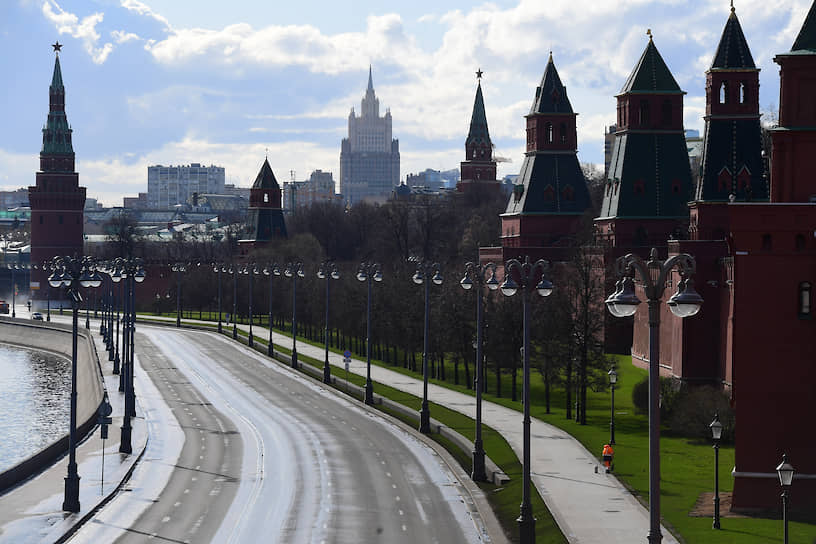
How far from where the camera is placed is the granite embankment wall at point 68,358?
50000 mm

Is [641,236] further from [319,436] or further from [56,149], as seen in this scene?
[56,149]

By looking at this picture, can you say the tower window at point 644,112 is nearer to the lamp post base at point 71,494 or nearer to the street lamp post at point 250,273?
the street lamp post at point 250,273

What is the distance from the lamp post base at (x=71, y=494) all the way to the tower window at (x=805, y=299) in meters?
23.3

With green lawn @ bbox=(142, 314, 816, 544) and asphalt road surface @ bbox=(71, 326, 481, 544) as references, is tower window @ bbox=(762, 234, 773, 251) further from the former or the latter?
asphalt road surface @ bbox=(71, 326, 481, 544)

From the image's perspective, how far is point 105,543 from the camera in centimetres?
3722

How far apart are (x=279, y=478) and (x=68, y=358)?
92453 mm

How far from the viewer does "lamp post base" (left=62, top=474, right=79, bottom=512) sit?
41688mm

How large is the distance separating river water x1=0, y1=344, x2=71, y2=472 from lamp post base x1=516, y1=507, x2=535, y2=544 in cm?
2449

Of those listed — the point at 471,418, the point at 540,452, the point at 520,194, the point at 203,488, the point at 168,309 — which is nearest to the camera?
the point at 203,488

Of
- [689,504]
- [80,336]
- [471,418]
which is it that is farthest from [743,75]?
[80,336]

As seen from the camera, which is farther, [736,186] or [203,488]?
[736,186]

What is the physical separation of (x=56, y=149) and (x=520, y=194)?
4177 inches

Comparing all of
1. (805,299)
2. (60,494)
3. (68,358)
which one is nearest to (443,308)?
(60,494)

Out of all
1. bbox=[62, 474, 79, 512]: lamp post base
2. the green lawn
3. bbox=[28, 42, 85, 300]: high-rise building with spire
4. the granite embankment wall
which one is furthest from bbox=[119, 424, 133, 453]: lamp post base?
bbox=[28, 42, 85, 300]: high-rise building with spire
